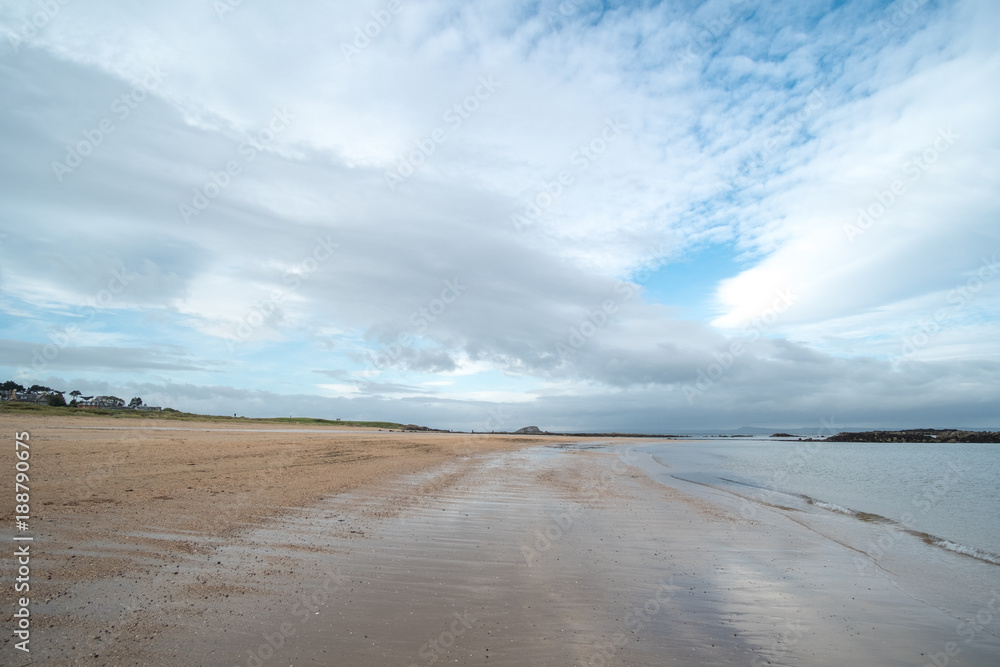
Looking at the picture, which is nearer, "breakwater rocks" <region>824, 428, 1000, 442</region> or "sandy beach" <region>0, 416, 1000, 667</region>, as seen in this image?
"sandy beach" <region>0, 416, 1000, 667</region>

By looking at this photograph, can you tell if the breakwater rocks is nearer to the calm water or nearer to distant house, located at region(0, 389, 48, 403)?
the calm water

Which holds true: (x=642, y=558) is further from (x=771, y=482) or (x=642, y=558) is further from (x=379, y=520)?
(x=771, y=482)

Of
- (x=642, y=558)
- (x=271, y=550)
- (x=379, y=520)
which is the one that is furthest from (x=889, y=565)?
(x=271, y=550)

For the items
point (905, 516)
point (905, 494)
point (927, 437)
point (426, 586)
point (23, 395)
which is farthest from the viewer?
point (927, 437)

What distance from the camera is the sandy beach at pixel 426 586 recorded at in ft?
19.2

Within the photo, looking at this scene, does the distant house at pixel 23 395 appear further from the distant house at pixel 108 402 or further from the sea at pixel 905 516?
the sea at pixel 905 516

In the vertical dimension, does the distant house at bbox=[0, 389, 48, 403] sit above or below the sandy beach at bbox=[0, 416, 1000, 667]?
above

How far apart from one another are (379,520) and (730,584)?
8071 mm

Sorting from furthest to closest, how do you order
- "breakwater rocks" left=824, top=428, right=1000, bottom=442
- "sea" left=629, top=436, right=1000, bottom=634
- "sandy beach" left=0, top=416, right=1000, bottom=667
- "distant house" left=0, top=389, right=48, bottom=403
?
"breakwater rocks" left=824, top=428, right=1000, bottom=442
"distant house" left=0, top=389, right=48, bottom=403
"sea" left=629, top=436, right=1000, bottom=634
"sandy beach" left=0, top=416, right=1000, bottom=667

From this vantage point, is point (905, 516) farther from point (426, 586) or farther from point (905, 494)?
point (426, 586)

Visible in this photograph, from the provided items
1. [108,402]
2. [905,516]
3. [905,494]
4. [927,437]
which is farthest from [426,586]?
[927,437]

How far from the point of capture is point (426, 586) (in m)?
7.87

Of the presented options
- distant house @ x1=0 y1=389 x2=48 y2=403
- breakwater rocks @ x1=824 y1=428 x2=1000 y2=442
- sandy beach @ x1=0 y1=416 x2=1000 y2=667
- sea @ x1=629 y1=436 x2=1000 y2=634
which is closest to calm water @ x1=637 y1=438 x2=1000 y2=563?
sea @ x1=629 y1=436 x2=1000 y2=634

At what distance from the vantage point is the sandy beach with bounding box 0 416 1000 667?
584 centimetres
